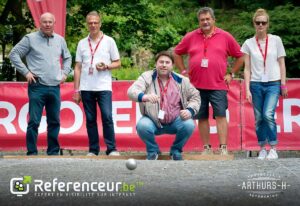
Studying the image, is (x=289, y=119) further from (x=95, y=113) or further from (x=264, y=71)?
(x=95, y=113)

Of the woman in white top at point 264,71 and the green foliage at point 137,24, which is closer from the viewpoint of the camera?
the woman in white top at point 264,71

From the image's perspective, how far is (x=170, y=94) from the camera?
9016 millimetres

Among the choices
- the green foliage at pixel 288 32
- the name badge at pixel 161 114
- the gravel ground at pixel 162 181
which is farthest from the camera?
the green foliage at pixel 288 32

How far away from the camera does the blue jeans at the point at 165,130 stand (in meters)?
8.89

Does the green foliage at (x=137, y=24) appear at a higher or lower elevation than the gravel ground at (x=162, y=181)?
higher

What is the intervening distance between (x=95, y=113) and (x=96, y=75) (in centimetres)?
49

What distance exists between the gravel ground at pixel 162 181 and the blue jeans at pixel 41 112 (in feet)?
3.12

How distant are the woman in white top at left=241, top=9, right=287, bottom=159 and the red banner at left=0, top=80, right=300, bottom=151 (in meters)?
1.98

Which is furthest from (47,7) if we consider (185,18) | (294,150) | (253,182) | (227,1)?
(227,1)

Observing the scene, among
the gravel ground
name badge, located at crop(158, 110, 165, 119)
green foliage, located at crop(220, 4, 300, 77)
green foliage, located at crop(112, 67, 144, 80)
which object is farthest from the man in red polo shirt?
green foliage, located at crop(112, 67, 144, 80)

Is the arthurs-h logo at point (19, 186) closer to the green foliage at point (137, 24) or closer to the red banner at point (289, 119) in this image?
the red banner at point (289, 119)

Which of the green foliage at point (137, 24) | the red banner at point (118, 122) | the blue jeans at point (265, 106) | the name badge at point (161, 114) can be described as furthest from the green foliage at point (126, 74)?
the name badge at point (161, 114)

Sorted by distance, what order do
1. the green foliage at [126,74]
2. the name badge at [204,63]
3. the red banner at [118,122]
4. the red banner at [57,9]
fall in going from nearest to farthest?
the name badge at [204,63], the red banner at [118,122], the red banner at [57,9], the green foliage at [126,74]

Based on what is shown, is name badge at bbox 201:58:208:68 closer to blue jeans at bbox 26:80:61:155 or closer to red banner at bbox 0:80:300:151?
blue jeans at bbox 26:80:61:155
